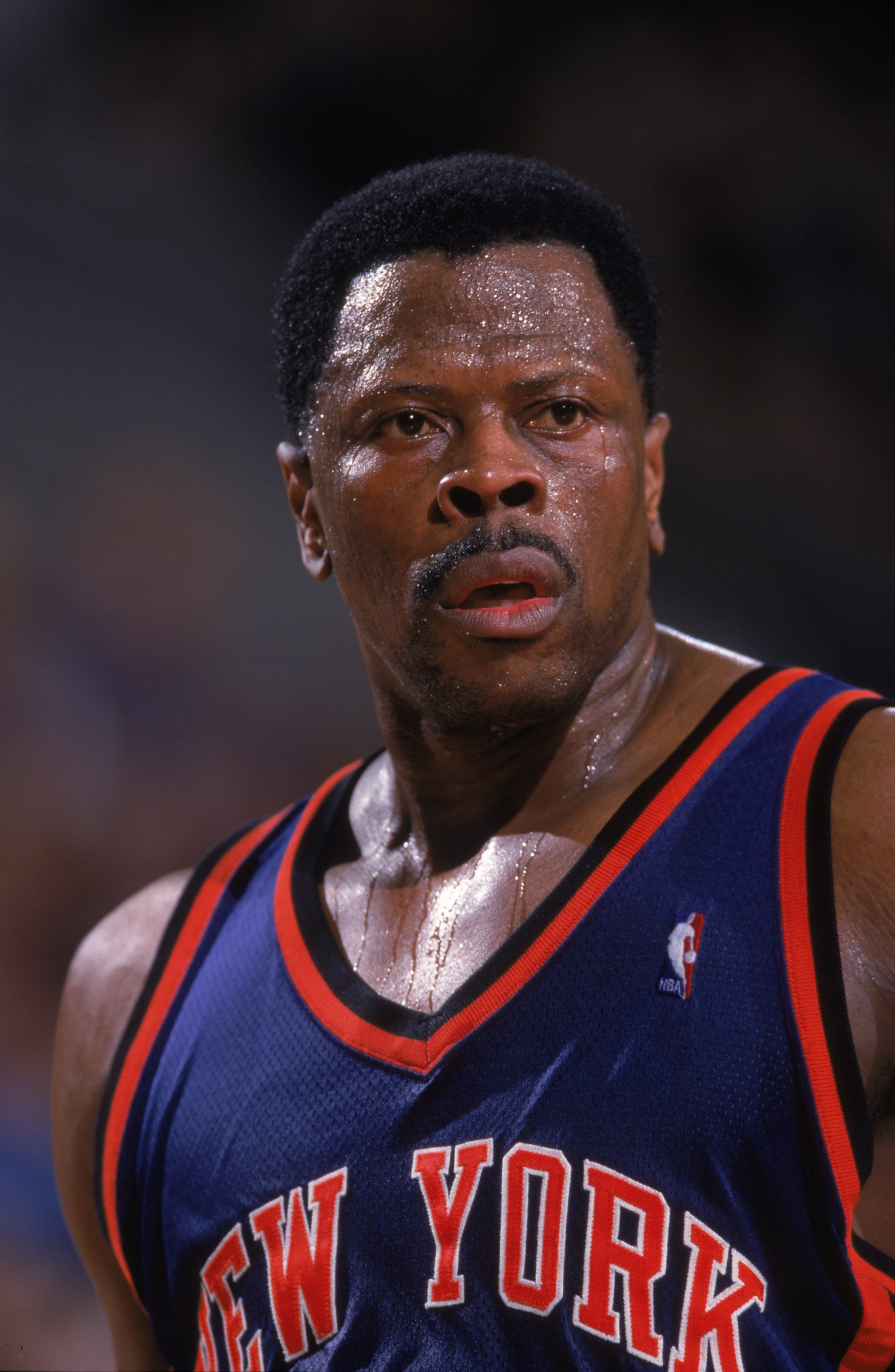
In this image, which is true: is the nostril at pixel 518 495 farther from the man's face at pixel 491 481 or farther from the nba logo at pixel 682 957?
the nba logo at pixel 682 957

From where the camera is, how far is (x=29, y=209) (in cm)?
199

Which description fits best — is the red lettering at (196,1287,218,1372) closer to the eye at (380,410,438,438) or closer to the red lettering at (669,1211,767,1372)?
the red lettering at (669,1211,767,1372)

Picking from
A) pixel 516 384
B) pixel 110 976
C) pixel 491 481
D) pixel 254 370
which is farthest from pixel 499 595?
pixel 254 370

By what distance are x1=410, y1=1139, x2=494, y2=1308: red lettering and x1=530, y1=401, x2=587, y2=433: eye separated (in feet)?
2.25

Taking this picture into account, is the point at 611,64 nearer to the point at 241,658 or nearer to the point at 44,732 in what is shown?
the point at 241,658

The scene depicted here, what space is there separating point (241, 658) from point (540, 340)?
128cm

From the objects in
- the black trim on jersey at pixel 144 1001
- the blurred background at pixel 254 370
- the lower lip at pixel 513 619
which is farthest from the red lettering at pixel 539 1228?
the blurred background at pixel 254 370

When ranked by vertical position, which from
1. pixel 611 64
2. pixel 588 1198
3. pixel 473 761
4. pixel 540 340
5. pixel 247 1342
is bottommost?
pixel 247 1342

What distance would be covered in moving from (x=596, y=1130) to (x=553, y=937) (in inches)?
6.8

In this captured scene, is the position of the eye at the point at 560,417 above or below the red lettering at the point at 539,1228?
above

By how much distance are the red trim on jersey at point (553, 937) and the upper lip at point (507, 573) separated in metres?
0.22

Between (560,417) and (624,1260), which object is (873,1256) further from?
(560,417)

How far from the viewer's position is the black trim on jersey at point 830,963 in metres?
0.89

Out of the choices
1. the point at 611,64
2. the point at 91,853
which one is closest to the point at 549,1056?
the point at 91,853
